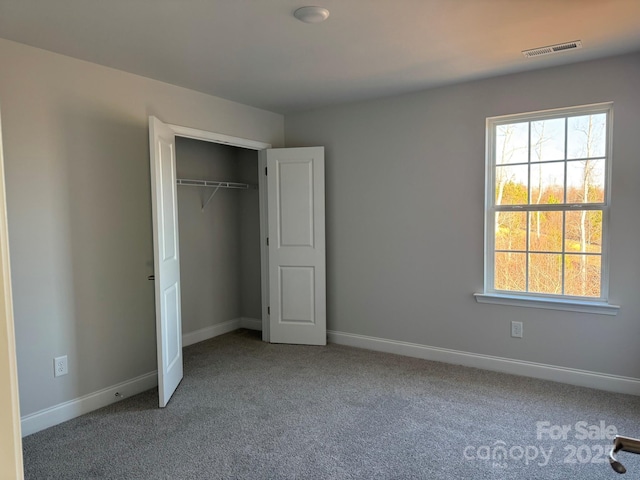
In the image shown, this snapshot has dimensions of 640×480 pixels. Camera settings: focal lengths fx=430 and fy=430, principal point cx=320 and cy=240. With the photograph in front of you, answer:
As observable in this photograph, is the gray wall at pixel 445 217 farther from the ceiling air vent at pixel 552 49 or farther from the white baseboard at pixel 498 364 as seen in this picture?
the ceiling air vent at pixel 552 49

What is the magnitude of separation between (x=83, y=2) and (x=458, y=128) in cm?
285

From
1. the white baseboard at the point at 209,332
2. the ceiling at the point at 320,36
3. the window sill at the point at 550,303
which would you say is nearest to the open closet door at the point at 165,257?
the ceiling at the point at 320,36

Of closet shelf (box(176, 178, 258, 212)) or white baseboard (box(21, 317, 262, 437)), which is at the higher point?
closet shelf (box(176, 178, 258, 212))

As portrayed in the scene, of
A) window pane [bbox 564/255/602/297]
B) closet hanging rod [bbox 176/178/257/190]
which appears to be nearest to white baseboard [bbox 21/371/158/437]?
closet hanging rod [bbox 176/178/257/190]

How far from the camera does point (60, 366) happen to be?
2871mm

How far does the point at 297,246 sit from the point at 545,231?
2.27 meters

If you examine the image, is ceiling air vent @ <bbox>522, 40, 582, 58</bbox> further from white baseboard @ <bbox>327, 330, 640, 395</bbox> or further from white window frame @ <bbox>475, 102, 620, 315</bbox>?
white baseboard @ <bbox>327, 330, 640, 395</bbox>

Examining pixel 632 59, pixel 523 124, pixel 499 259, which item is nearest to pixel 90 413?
pixel 499 259

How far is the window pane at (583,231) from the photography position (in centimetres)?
324

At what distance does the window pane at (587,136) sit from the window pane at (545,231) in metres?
0.49

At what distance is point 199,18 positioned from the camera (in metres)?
2.35

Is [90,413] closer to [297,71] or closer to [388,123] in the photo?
[297,71]

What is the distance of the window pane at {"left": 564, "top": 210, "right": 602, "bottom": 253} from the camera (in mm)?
3242

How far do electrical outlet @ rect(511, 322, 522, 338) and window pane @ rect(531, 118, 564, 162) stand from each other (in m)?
1.34
